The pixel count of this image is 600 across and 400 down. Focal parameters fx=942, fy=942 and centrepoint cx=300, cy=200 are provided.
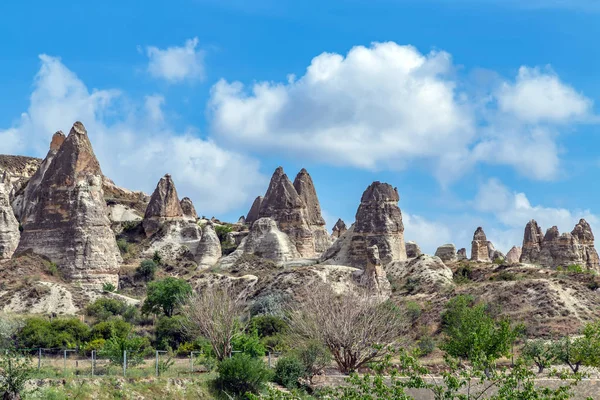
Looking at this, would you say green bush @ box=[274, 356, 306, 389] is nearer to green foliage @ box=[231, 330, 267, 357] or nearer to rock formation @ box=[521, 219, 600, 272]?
green foliage @ box=[231, 330, 267, 357]

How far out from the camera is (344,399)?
1916 centimetres

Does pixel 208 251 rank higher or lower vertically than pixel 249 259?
higher

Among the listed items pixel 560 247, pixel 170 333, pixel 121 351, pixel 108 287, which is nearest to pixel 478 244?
pixel 560 247

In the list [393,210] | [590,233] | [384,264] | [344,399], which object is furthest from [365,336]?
[590,233]

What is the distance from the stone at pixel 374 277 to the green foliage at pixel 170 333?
11.5m

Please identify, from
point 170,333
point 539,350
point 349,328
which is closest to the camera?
point 349,328

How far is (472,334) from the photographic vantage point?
2973 cm

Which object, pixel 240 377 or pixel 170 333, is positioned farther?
pixel 170 333

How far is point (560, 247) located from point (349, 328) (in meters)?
47.1

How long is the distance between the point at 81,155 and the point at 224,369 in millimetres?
31967

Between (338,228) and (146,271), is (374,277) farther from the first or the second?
(338,228)

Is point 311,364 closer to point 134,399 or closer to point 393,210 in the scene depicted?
point 134,399

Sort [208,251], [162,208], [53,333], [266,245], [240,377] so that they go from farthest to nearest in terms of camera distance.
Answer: [162,208] < [208,251] < [266,245] < [53,333] < [240,377]

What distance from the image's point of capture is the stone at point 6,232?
2194 inches
